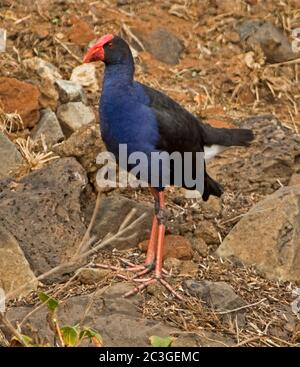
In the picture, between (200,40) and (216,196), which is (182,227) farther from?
(200,40)

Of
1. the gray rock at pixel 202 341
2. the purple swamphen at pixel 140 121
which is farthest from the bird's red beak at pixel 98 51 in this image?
the gray rock at pixel 202 341

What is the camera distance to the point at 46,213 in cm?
545

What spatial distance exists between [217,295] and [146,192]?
4.66 ft

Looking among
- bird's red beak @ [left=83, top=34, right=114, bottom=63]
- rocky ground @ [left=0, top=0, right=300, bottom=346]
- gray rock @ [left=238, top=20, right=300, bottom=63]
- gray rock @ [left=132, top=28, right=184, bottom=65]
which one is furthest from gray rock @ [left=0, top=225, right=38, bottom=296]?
gray rock @ [left=238, top=20, right=300, bottom=63]

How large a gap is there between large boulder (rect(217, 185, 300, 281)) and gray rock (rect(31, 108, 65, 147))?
169 centimetres

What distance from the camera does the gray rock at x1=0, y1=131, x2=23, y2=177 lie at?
20.9ft

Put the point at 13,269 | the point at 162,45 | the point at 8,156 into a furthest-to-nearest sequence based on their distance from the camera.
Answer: the point at 162,45 → the point at 8,156 → the point at 13,269

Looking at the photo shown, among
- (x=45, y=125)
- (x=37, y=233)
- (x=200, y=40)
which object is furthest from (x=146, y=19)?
(x=37, y=233)

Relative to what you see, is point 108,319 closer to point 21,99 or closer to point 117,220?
point 117,220

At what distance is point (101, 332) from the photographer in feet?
15.6

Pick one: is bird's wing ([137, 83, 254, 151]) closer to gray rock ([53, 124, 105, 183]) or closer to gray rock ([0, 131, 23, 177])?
gray rock ([53, 124, 105, 183])

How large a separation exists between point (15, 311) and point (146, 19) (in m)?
4.58

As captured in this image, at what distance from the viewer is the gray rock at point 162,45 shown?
8.62 metres

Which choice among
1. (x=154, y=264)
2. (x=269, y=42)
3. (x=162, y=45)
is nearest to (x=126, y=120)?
(x=154, y=264)
